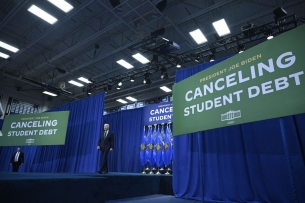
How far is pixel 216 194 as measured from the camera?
10.8 feet

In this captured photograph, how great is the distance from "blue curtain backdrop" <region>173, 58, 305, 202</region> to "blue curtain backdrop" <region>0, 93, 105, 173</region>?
4.62 meters

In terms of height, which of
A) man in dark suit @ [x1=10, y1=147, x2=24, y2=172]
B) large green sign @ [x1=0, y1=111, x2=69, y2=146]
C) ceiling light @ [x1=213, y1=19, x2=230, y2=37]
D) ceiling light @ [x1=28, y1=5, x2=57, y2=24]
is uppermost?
ceiling light @ [x1=28, y1=5, x2=57, y2=24]

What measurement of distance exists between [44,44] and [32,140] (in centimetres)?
469

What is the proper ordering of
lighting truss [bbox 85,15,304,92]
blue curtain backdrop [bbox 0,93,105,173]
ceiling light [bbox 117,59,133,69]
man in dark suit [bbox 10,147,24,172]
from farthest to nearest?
ceiling light [bbox 117,59,133,69], blue curtain backdrop [bbox 0,93,105,173], man in dark suit [bbox 10,147,24,172], lighting truss [bbox 85,15,304,92]

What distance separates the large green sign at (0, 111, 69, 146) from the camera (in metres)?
7.05

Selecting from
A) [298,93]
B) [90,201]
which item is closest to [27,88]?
[90,201]

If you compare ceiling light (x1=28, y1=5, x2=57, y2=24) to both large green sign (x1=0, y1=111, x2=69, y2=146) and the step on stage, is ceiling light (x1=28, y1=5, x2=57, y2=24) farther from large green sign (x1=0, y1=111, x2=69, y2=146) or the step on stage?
the step on stage

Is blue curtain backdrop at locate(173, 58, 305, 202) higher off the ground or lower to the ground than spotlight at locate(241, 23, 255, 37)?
lower

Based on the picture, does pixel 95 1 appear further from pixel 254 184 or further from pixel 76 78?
pixel 254 184

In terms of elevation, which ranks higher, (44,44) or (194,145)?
(44,44)

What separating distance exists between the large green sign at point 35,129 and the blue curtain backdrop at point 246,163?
533cm

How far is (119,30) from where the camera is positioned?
7.86m

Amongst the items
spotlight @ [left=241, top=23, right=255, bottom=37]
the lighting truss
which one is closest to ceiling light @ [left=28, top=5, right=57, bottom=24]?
the lighting truss

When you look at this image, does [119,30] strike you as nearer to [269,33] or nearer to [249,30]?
[249,30]
